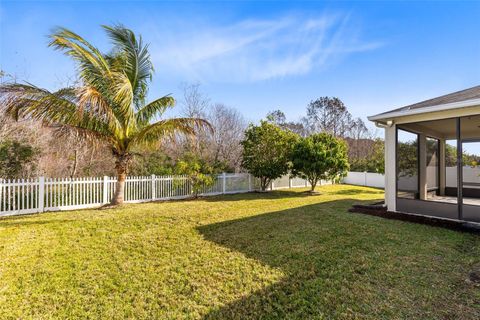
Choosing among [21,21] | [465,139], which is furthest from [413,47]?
[21,21]

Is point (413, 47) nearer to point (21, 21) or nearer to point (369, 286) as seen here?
point (369, 286)

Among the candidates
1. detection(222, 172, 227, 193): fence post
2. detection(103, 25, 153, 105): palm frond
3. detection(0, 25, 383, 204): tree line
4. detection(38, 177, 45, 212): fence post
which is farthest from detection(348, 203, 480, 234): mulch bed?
detection(38, 177, 45, 212): fence post

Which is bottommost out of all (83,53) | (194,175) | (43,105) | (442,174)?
(194,175)

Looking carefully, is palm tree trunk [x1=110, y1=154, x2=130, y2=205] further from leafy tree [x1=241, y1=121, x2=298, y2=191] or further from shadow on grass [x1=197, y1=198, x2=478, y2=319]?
leafy tree [x1=241, y1=121, x2=298, y2=191]

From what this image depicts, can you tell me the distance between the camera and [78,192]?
779cm

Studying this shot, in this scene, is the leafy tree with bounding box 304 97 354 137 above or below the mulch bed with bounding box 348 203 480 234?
above

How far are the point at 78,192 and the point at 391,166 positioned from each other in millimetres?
10141

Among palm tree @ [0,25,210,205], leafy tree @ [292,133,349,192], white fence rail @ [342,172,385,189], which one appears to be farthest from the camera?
white fence rail @ [342,172,385,189]

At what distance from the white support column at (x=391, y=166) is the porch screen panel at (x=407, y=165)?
143mm

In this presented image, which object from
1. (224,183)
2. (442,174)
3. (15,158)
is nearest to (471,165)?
(442,174)

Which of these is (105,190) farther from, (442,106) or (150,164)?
(442,106)

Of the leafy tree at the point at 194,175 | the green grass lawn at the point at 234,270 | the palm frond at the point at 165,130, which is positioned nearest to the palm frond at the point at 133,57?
the palm frond at the point at 165,130

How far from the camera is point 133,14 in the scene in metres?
7.96

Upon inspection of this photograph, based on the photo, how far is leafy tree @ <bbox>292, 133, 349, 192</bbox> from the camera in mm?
12141
